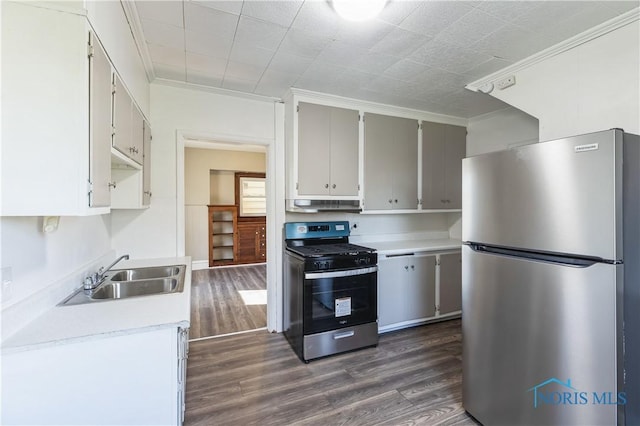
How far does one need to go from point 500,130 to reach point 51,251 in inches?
169

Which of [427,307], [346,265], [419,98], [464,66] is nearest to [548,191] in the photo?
[464,66]

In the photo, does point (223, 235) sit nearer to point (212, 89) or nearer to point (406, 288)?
point (212, 89)

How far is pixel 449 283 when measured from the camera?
3578mm

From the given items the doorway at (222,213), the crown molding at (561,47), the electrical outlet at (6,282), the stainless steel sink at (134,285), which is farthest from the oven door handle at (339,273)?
the doorway at (222,213)

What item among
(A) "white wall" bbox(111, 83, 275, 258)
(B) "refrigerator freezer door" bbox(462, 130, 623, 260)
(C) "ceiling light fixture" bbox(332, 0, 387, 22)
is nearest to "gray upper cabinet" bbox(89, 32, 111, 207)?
(C) "ceiling light fixture" bbox(332, 0, 387, 22)

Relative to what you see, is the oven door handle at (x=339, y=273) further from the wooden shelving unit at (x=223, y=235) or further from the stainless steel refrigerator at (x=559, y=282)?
the wooden shelving unit at (x=223, y=235)

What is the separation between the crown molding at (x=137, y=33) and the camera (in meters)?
1.75

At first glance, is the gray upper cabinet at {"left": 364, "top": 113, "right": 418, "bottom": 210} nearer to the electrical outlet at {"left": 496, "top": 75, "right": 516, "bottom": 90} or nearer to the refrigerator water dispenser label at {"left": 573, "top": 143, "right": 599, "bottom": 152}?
the electrical outlet at {"left": 496, "top": 75, "right": 516, "bottom": 90}

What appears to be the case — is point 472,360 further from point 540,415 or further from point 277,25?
point 277,25

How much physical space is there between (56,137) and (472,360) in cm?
242

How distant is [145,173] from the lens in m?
2.51

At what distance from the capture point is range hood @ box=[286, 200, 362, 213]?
3.08 m

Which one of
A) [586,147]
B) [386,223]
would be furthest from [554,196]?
[386,223]

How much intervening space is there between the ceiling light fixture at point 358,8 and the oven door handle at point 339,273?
6.31 ft
